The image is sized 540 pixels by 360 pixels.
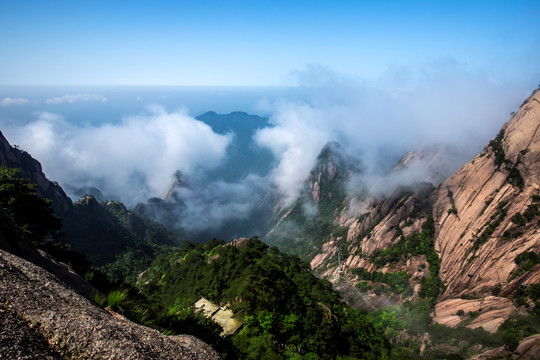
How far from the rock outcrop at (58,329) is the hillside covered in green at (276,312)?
11.2 meters

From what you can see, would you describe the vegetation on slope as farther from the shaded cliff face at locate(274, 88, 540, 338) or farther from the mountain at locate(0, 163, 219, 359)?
the mountain at locate(0, 163, 219, 359)

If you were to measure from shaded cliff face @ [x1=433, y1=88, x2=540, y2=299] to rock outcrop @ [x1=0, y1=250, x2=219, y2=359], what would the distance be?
64782mm

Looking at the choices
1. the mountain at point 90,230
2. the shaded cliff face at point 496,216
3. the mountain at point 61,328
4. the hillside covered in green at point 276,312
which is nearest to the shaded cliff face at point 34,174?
the mountain at point 90,230

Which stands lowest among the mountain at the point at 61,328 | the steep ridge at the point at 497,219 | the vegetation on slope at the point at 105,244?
the vegetation on slope at the point at 105,244

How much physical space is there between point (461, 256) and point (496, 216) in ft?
39.8

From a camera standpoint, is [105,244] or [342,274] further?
[105,244]

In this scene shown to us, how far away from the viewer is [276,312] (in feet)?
88.1

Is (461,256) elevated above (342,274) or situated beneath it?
elevated above

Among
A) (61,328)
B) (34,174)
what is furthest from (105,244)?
(61,328)

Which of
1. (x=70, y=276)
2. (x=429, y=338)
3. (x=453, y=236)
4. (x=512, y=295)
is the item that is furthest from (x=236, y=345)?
(x=453, y=236)

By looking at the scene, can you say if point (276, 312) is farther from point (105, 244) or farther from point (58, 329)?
point (105, 244)

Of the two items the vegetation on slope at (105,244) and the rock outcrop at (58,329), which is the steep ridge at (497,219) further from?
the vegetation on slope at (105,244)

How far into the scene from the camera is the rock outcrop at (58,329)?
779cm

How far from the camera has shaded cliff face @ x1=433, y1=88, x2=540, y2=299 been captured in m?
55.0
